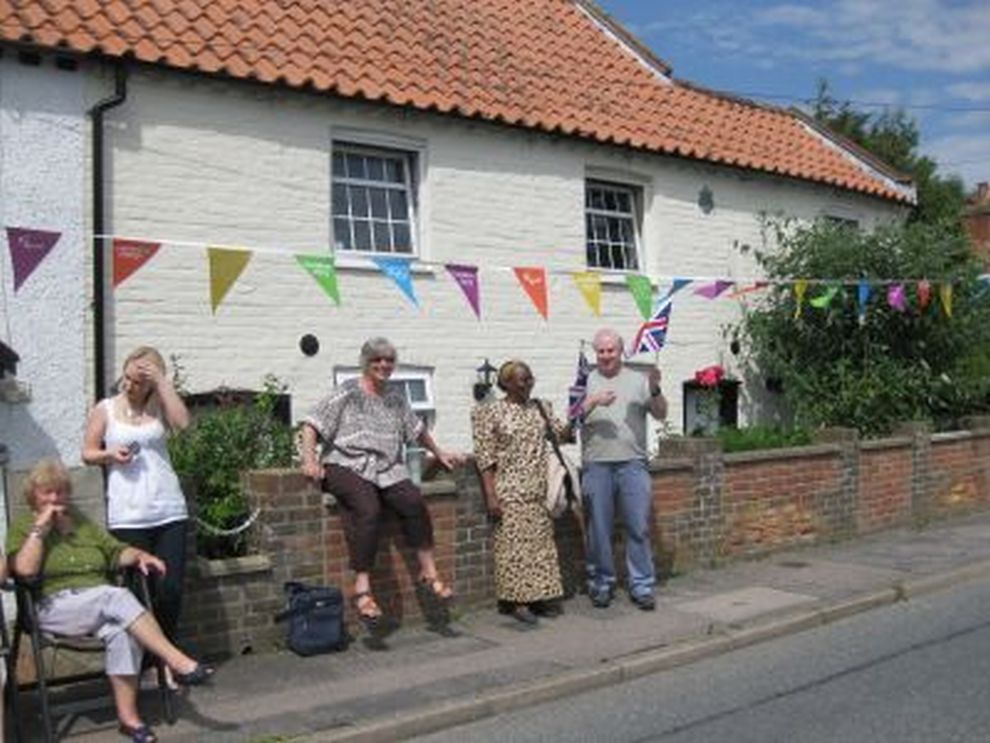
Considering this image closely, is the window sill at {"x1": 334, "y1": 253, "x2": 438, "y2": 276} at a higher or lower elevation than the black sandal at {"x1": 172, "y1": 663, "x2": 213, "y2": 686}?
higher

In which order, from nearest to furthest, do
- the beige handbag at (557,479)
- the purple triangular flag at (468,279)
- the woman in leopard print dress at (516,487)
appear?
1. the woman in leopard print dress at (516,487)
2. the beige handbag at (557,479)
3. the purple triangular flag at (468,279)

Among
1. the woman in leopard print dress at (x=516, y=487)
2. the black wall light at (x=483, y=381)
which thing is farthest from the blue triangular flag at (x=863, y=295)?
the woman in leopard print dress at (x=516, y=487)

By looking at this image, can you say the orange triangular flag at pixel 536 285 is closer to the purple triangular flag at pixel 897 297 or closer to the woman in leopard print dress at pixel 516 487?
the woman in leopard print dress at pixel 516 487

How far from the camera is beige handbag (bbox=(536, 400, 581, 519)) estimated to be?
8.75m

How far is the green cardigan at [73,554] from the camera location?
6.02 m

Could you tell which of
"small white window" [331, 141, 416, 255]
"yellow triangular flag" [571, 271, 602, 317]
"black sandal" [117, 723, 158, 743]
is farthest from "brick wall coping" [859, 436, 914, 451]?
"black sandal" [117, 723, 158, 743]

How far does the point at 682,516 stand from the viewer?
34.8 ft

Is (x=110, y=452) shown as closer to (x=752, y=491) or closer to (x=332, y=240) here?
(x=332, y=240)

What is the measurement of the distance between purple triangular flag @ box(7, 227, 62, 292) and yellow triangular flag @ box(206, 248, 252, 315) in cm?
129

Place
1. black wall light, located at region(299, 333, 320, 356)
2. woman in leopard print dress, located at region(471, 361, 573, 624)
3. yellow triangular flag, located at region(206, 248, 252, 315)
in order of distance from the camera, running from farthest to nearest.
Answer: black wall light, located at region(299, 333, 320, 356) → yellow triangular flag, located at region(206, 248, 252, 315) → woman in leopard print dress, located at region(471, 361, 573, 624)

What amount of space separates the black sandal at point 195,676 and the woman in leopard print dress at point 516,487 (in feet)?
7.07

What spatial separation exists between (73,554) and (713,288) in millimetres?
10012

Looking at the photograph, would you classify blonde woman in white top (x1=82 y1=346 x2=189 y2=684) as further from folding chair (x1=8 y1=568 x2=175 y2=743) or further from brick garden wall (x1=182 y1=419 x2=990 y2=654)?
brick garden wall (x1=182 y1=419 x2=990 y2=654)

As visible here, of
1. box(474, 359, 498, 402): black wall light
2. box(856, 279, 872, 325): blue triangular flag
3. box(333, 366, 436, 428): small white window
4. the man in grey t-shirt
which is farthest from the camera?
box(856, 279, 872, 325): blue triangular flag
